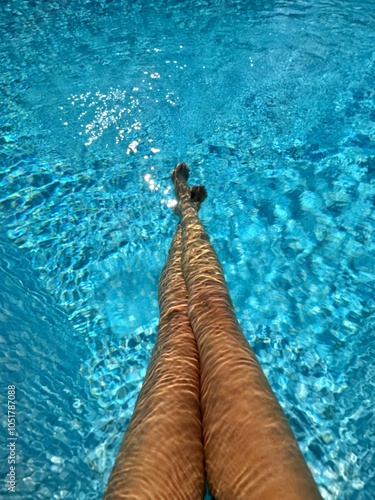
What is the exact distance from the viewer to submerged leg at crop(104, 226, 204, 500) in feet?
Answer: 5.64

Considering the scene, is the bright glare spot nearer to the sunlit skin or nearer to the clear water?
the clear water

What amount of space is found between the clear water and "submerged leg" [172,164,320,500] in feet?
2.87

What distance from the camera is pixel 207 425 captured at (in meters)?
1.93

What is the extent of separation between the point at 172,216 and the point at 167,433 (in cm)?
257

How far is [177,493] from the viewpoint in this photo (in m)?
1.72

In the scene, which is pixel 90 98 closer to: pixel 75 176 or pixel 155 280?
pixel 75 176

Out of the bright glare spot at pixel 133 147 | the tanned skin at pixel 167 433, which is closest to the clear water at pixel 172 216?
the bright glare spot at pixel 133 147

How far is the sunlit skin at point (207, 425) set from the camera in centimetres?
166

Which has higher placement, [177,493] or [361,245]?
[177,493]

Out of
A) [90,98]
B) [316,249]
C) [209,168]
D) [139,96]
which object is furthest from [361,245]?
[90,98]

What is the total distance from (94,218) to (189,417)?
8.60 feet

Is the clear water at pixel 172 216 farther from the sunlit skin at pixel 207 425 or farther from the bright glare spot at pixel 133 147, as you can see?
the sunlit skin at pixel 207 425

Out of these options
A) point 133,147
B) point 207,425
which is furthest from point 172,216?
point 207,425

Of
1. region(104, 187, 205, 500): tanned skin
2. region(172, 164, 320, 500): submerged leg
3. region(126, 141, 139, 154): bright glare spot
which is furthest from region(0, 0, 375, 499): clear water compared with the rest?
region(172, 164, 320, 500): submerged leg
